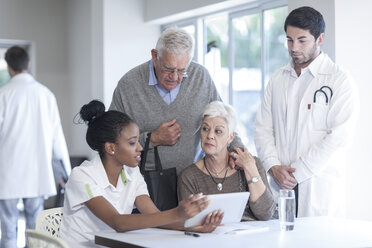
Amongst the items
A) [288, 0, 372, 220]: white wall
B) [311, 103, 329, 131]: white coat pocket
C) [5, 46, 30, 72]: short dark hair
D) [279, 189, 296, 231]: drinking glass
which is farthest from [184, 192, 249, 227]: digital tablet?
[5, 46, 30, 72]: short dark hair

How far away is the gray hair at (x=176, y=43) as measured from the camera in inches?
112

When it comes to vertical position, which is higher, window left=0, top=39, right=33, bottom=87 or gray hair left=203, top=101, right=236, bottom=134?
window left=0, top=39, right=33, bottom=87

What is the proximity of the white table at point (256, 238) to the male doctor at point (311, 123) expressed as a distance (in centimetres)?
68

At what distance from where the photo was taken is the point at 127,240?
218 centimetres

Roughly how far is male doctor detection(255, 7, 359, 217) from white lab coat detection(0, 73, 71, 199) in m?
2.17

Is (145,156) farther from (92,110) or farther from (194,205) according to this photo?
(194,205)

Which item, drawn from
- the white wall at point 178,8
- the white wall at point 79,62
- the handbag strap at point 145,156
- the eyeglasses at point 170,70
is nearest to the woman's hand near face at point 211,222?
the handbag strap at point 145,156

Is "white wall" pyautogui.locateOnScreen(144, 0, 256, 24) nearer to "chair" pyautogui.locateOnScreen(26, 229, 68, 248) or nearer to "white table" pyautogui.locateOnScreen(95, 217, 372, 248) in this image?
"white table" pyautogui.locateOnScreen(95, 217, 372, 248)

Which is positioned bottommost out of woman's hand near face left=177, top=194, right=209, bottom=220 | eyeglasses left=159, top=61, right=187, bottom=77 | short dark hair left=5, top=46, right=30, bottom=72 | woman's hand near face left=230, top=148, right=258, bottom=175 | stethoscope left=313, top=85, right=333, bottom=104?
woman's hand near face left=177, top=194, right=209, bottom=220

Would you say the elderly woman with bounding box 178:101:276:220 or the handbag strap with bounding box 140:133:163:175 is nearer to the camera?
the elderly woman with bounding box 178:101:276:220

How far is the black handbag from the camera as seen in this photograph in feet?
9.48

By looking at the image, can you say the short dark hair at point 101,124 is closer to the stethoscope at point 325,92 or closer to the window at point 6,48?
the stethoscope at point 325,92

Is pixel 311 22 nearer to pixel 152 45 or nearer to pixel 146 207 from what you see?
pixel 146 207

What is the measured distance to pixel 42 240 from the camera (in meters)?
2.02
